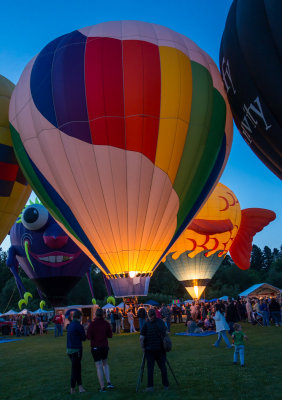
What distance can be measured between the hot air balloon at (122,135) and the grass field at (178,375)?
3.18m

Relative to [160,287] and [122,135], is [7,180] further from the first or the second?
[160,287]

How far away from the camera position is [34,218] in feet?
63.1

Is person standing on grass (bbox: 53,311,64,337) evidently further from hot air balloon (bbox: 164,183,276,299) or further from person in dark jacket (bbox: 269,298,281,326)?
person in dark jacket (bbox: 269,298,281,326)

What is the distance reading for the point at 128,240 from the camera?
35.7ft

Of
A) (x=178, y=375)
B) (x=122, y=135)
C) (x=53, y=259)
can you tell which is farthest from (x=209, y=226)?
(x=178, y=375)

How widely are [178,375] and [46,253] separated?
15.2m

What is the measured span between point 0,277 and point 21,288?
123ft

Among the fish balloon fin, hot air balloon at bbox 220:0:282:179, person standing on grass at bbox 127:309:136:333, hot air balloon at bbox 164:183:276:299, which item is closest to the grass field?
hot air balloon at bbox 220:0:282:179

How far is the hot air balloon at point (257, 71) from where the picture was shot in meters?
5.41

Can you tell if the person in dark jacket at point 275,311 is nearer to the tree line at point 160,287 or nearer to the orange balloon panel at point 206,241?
the orange balloon panel at point 206,241

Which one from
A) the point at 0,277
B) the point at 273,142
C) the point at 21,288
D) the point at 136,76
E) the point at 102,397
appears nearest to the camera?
the point at 102,397

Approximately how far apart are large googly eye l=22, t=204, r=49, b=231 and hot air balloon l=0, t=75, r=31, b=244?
21.5ft

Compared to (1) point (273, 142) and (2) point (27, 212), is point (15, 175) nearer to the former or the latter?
(2) point (27, 212)

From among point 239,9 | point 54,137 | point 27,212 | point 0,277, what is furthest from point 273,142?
point 0,277
